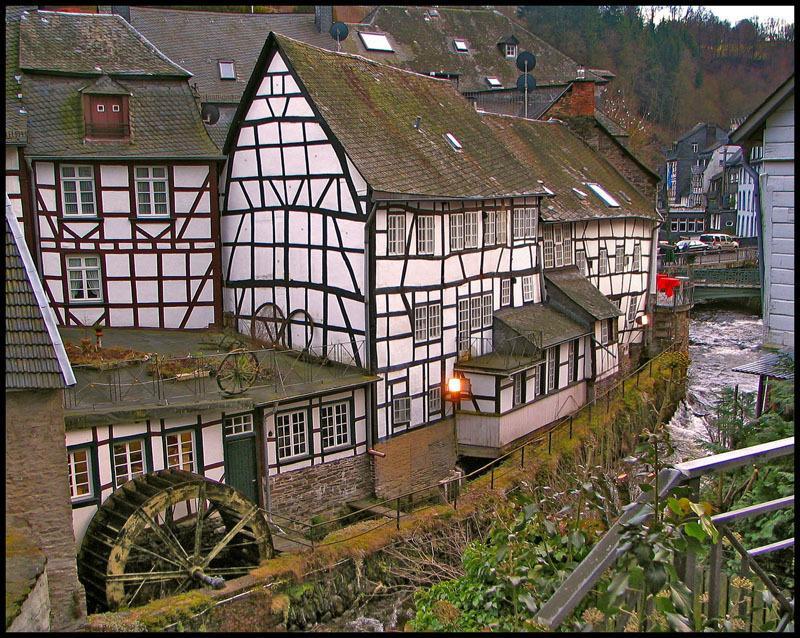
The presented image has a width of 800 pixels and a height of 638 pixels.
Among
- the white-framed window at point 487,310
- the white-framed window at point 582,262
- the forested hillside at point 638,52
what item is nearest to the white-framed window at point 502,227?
the white-framed window at point 487,310

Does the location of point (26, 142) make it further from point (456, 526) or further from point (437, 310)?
point (456, 526)

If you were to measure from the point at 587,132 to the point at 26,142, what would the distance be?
19671 millimetres

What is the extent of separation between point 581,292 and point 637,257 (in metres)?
5.92

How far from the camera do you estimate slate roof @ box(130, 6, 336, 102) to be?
3077cm

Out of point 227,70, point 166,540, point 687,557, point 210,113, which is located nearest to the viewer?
point 687,557

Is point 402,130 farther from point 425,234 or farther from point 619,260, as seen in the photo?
point 619,260

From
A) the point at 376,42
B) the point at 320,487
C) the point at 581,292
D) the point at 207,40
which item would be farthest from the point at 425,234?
the point at 376,42

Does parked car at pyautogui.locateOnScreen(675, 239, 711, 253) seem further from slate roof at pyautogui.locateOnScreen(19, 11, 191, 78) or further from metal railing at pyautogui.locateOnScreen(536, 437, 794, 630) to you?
metal railing at pyautogui.locateOnScreen(536, 437, 794, 630)

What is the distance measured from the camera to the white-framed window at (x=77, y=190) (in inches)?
747

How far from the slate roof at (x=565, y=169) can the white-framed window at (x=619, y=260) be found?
4.02ft

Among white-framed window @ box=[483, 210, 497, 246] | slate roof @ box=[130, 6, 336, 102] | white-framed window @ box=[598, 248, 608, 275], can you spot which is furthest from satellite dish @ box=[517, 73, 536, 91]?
white-framed window @ box=[483, 210, 497, 246]

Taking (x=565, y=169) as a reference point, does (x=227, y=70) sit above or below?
above

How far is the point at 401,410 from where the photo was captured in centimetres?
1866

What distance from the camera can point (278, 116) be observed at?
18.8 metres
